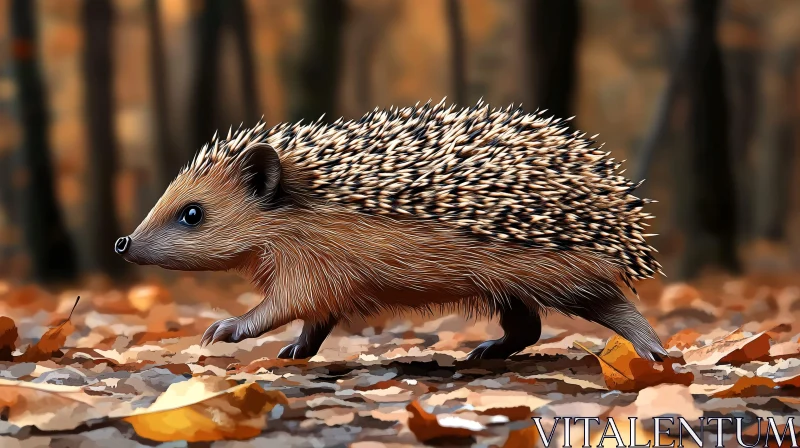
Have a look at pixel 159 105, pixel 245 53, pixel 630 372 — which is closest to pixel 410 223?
pixel 630 372

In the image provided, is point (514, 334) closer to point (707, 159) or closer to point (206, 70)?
point (707, 159)

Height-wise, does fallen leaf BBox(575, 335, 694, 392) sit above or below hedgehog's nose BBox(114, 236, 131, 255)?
below

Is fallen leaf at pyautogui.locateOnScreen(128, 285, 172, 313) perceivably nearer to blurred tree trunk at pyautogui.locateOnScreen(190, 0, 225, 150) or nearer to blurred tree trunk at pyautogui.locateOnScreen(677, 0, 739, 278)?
blurred tree trunk at pyautogui.locateOnScreen(190, 0, 225, 150)

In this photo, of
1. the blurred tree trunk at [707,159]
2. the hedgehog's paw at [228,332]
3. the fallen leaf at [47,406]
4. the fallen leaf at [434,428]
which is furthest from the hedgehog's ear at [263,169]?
the blurred tree trunk at [707,159]

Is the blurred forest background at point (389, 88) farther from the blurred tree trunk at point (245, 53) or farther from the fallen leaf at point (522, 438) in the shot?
the fallen leaf at point (522, 438)

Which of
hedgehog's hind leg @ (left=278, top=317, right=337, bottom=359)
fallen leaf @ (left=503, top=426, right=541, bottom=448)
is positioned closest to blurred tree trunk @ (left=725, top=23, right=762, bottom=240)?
hedgehog's hind leg @ (left=278, top=317, right=337, bottom=359)

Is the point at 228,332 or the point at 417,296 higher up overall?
the point at 417,296

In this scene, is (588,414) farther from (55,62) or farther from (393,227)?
(55,62)
